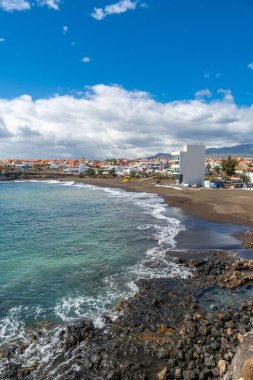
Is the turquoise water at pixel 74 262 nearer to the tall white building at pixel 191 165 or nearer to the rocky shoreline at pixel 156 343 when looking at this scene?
the rocky shoreline at pixel 156 343

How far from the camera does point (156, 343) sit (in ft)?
39.0

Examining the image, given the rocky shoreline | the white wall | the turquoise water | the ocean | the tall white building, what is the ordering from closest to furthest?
1. the rocky shoreline
2. the ocean
3. the turquoise water
4. the tall white building
5. the white wall

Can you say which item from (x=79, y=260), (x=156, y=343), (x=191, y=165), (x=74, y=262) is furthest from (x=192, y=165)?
(x=156, y=343)

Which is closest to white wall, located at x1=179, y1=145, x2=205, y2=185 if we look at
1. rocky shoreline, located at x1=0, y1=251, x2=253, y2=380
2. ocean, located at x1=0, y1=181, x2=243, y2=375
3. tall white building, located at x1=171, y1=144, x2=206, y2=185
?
tall white building, located at x1=171, y1=144, x2=206, y2=185

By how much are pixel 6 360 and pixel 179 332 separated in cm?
623

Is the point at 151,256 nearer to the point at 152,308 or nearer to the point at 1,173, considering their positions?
the point at 152,308

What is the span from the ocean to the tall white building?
40.8 m

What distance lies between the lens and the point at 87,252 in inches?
954

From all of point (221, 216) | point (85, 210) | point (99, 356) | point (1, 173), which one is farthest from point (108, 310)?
point (1, 173)

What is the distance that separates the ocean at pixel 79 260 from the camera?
574 inches

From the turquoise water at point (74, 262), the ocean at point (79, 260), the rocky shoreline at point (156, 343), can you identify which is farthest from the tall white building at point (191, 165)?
the rocky shoreline at point (156, 343)

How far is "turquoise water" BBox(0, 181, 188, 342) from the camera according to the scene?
597 inches

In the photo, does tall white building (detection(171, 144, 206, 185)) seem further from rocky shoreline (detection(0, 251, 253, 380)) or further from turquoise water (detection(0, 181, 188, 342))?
rocky shoreline (detection(0, 251, 253, 380))

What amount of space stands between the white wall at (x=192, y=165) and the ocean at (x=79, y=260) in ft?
134
